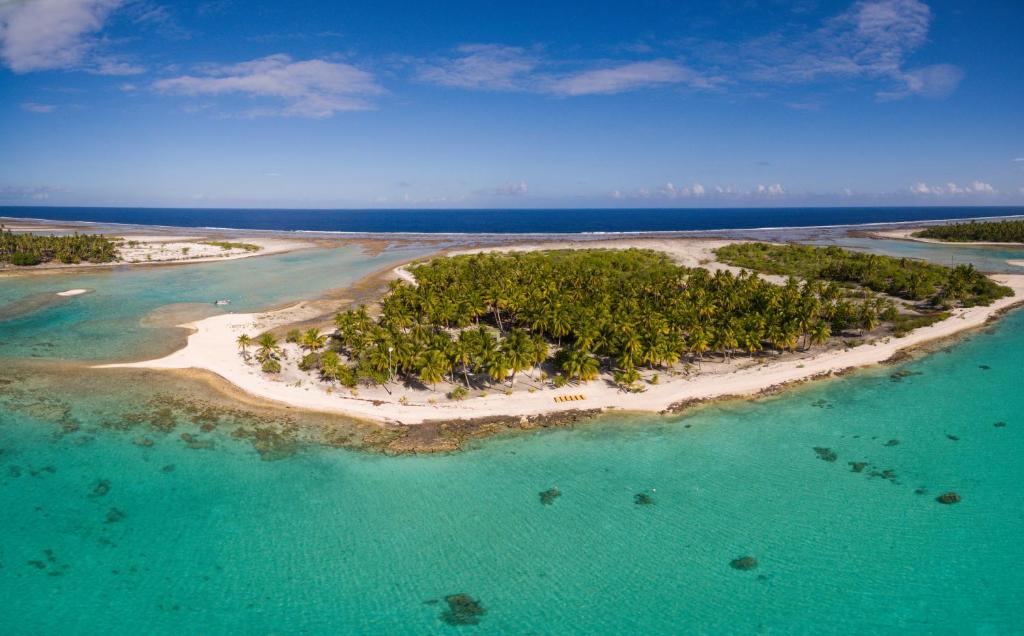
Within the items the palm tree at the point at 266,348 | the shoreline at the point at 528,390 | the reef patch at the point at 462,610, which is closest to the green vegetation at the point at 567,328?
the shoreline at the point at 528,390

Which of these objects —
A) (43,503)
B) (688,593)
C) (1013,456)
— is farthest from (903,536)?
(43,503)

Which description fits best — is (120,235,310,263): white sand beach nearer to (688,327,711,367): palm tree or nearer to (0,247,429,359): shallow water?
(0,247,429,359): shallow water

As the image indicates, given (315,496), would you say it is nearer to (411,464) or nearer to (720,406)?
(411,464)

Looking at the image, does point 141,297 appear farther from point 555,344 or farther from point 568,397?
point 568,397

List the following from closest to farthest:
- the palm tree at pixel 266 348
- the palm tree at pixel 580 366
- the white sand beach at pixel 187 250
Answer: the palm tree at pixel 580 366
the palm tree at pixel 266 348
the white sand beach at pixel 187 250

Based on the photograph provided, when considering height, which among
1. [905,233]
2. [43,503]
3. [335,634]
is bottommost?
[335,634]

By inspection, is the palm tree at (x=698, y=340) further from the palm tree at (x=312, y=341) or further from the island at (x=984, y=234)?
the island at (x=984, y=234)
